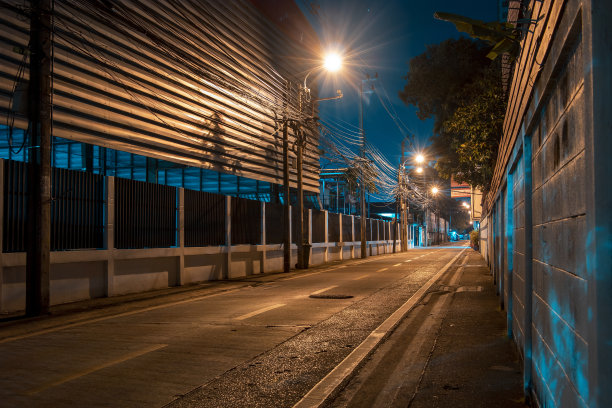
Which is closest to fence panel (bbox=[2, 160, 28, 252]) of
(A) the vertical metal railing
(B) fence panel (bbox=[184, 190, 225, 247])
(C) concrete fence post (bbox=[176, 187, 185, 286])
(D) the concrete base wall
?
(D) the concrete base wall

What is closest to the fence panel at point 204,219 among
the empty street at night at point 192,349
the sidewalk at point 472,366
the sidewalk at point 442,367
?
the empty street at night at point 192,349

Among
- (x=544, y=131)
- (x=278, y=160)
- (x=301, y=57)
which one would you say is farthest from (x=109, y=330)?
(x=301, y=57)

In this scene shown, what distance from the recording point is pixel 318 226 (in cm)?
3159

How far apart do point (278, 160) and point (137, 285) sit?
14617 millimetres

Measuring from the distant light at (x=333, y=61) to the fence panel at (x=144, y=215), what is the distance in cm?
840

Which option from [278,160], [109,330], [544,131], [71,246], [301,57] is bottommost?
[109,330]

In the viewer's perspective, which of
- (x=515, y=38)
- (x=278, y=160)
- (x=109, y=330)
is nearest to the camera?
(x=515, y=38)

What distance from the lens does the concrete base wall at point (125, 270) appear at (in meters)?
11.4

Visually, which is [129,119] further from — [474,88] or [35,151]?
[474,88]

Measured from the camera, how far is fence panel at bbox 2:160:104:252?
11.3 metres

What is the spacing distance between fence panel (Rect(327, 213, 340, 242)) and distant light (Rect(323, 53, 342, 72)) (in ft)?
44.9

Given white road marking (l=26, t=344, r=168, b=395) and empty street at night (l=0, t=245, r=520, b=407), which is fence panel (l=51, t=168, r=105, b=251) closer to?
empty street at night (l=0, t=245, r=520, b=407)

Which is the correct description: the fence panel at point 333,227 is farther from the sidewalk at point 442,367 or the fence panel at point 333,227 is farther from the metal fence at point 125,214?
the sidewalk at point 442,367

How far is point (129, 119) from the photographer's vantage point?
1759 cm
